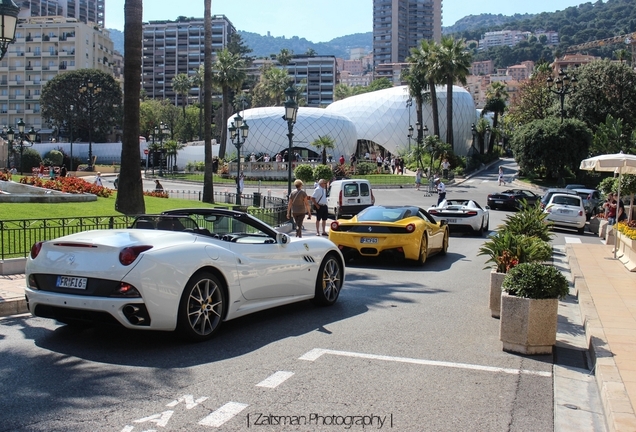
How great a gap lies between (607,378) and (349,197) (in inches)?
831

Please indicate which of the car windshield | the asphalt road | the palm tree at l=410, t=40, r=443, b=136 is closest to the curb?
the asphalt road

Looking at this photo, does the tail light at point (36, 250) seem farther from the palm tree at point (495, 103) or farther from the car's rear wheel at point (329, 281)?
the palm tree at point (495, 103)

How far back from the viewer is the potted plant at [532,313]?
6785mm

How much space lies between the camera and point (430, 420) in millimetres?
4781

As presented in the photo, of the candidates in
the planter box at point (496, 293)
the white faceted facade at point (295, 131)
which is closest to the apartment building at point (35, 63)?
the white faceted facade at point (295, 131)

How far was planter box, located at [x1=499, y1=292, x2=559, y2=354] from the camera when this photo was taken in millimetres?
6777

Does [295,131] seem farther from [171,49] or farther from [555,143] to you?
[171,49]

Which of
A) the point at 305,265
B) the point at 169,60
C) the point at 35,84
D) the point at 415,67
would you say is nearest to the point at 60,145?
the point at 35,84

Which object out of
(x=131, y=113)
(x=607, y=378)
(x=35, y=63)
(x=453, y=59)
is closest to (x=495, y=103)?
(x=453, y=59)

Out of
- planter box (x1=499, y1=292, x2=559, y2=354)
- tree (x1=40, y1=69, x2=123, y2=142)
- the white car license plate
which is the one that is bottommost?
planter box (x1=499, y1=292, x2=559, y2=354)

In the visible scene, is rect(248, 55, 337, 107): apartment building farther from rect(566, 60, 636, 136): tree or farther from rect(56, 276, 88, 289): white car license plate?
rect(56, 276, 88, 289): white car license plate

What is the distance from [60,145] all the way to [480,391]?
3376 inches

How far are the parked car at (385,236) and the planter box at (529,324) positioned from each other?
6551mm

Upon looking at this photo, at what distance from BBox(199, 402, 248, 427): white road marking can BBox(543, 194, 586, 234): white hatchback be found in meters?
22.4
